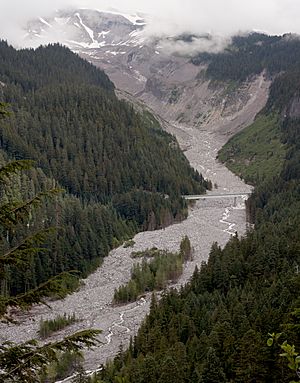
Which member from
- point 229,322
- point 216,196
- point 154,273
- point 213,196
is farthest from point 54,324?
point 213,196

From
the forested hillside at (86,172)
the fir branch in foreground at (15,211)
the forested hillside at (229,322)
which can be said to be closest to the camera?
the fir branch in foreground at (15,211)

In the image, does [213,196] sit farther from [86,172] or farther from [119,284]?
[119,284]

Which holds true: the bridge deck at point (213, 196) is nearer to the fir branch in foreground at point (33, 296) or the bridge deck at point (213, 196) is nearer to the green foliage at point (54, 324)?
the green foliage at point (54, 324)

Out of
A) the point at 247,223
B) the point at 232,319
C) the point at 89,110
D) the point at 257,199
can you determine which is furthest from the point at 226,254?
the point at 89,110

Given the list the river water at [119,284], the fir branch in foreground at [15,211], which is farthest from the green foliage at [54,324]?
the fir branch in foreground at [15,211]

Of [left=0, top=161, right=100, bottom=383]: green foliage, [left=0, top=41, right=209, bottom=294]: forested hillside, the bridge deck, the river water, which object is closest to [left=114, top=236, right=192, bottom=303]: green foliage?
the river water

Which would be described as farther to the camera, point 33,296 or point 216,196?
point 216,196
